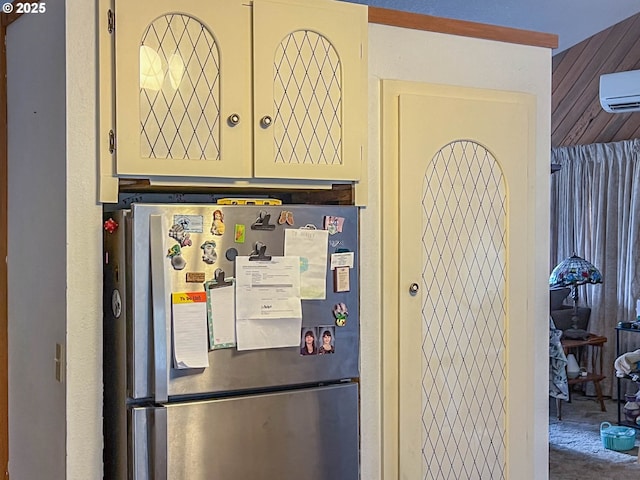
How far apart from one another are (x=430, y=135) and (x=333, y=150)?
1.32 feet

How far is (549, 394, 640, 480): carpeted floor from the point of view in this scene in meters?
4.27

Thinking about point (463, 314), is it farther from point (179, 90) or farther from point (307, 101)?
point (179, 90)

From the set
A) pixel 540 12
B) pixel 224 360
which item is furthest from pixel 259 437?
pixel 540 12

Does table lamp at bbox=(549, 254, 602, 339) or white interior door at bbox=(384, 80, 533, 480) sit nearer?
white interior door at bbox=(384, 80, 533, 480)

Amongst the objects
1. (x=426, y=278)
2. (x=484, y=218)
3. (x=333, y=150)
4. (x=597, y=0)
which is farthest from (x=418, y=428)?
(x=597, y=0)

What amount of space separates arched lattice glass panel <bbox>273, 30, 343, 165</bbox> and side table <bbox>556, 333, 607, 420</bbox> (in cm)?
334

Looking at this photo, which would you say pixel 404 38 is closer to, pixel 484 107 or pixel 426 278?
pixel 484 107

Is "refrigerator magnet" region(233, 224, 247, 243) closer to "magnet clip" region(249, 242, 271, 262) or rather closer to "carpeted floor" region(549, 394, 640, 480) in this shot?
"magnet clip" region(249, 242, 271, 262)

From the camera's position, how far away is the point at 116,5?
2.19m

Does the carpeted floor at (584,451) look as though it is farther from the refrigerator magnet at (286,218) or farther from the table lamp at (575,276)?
the refrigerator magnet at (286,218)

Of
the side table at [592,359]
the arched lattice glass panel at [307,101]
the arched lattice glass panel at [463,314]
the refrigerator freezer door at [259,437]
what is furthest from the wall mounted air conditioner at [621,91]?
the refrigerator freezer door at [259,437]

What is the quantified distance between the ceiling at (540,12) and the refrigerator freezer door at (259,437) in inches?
98.5

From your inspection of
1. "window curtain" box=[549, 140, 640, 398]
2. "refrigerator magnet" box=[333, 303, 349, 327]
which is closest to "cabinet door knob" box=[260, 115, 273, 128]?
"refrigerator magnet" box=[333, 303, 349, 327]

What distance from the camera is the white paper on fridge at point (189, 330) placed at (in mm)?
2217
